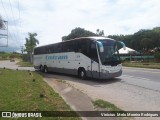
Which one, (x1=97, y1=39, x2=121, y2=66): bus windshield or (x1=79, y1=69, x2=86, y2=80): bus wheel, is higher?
(x1=97, y1=39, x2=121, y2=66): bus windshield

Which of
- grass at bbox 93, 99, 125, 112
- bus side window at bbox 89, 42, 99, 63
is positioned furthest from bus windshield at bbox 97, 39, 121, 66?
grass at bbox 93, 99, 125, 112

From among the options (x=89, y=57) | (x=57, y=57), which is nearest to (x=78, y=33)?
(x=57, y=57)

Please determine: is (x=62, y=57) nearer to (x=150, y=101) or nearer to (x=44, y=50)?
(x=44, y=50)

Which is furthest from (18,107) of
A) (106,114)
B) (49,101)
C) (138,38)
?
(138,38)

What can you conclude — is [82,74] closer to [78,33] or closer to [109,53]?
[109,53]

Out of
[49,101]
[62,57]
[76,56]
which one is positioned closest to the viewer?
[49,101]

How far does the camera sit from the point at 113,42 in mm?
18297

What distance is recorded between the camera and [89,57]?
724 inches

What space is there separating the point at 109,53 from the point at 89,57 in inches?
60.6

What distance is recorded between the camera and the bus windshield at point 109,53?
17.3 m

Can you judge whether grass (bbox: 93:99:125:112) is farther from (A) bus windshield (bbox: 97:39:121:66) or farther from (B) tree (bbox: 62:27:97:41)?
(B) tree (bbox: 62:27:97:41)

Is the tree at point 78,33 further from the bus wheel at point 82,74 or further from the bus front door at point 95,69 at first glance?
the bus front door at point 95,69

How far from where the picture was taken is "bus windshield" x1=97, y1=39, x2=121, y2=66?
17281mm

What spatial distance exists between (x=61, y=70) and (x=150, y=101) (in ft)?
46.7
